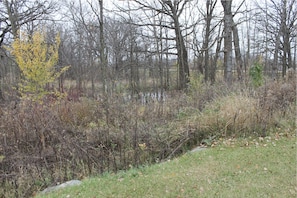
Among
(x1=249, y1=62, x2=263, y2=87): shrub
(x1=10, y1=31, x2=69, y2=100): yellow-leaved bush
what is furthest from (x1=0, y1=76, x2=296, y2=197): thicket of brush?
(x1=10, y1=31, x2=69, y2=100): yellow-leaved bush

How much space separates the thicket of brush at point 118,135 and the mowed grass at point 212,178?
760mm

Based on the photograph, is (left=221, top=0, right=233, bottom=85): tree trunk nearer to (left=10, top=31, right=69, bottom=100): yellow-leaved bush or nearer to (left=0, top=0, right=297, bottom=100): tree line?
(left=0, top=0, right=297, bottom=100): tree line

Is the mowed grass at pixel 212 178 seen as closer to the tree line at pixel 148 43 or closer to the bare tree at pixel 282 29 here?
the tree line at pixel 148 43

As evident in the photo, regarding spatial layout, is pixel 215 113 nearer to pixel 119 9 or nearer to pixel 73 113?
pixel 73 113

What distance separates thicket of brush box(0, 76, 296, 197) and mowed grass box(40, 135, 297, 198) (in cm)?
76

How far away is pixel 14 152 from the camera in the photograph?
465 cm

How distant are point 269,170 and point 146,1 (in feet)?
35.6

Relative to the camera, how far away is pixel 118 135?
16.8ft

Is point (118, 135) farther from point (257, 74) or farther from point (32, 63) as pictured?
point (257, 74)

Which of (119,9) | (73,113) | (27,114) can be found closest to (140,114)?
(73,113)

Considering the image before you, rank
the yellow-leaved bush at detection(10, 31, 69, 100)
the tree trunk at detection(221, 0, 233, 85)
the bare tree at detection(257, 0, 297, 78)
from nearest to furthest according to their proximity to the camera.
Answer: the yellow-leaved bush at detection(10, 31, 69, 100)
the tree trunk at detection(221, 0, 233, 85)
the bare tree at detection(257, 0, 297, 78)

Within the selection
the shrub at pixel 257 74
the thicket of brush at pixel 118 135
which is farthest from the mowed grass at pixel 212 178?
the shrub at pixel 257 74

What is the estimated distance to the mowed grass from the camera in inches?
106

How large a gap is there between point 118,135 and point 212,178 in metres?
2.61
